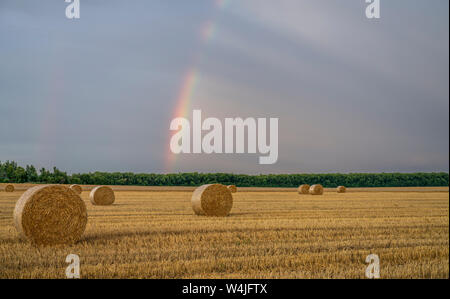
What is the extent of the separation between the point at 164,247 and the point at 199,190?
28.0ft

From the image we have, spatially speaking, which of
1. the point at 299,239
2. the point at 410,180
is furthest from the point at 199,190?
the point at 410,180

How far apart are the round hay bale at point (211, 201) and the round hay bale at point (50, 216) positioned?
680cm

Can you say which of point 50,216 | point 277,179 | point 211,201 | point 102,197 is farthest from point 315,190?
point 277,179

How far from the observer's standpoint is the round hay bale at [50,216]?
1029 cm

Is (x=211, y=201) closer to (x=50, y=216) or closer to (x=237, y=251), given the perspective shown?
(x=50, y=216)

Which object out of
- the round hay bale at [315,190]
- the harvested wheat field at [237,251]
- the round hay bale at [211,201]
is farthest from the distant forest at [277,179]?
the harvested wheat field at [237,251]

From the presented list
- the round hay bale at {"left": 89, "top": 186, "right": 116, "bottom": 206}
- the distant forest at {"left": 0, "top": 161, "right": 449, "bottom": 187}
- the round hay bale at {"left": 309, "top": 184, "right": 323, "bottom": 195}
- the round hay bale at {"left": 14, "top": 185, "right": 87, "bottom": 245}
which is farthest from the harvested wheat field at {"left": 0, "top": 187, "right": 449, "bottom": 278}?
the distant forest at {"left": 0, "top": 161, "right": 449, "bottom": 187}

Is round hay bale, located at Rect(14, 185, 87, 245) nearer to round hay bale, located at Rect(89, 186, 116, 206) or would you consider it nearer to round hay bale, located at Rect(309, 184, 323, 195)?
round hay bale, located at Rect(89, 186, 116, 206)

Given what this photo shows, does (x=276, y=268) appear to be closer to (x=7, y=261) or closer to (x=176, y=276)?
(x=176, y=276)

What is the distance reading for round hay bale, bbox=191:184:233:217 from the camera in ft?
56.8
